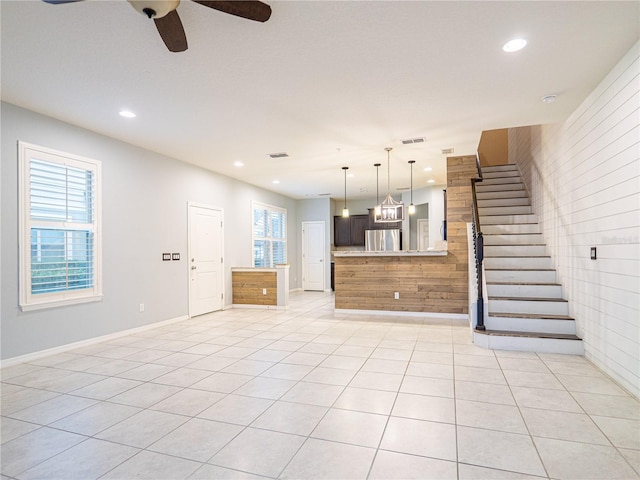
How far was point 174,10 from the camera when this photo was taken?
193 centimetres

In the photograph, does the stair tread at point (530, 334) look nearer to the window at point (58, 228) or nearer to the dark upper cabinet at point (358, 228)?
the window at point (58, 228)

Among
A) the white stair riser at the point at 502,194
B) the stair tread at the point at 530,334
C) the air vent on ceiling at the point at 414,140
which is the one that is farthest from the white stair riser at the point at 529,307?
the white stair riser at the point at 502,194

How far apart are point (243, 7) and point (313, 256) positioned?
8.66m

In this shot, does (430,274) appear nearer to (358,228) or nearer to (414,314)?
(414,314)

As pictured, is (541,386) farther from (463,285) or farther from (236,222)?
(236,222)

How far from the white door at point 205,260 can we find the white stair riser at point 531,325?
470 centimetres

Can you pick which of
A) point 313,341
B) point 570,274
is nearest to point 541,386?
point 570,274

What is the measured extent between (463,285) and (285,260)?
5200 millimetres

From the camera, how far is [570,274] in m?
4.19

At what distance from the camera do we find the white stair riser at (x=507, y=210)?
6.20m

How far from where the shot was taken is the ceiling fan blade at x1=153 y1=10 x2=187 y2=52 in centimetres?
200

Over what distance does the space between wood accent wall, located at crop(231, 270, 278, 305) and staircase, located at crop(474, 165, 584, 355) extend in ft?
12.9

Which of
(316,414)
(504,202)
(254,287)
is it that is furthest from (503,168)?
(316,414)

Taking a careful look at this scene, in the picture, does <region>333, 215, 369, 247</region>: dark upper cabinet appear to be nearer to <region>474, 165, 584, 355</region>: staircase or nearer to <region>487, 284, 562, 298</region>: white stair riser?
<region>474, 165, 584, 355</region>: staircase
